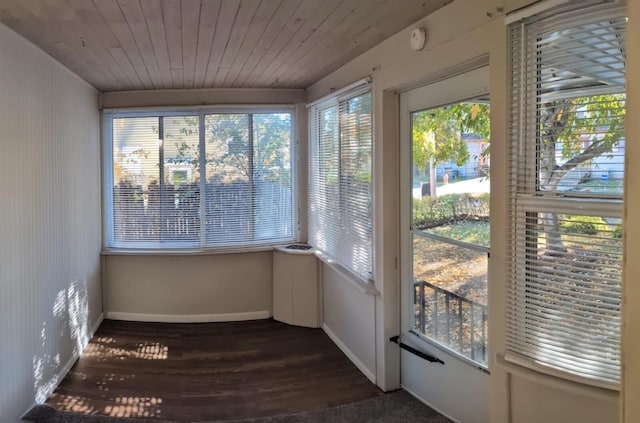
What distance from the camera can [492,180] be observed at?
2078 mm

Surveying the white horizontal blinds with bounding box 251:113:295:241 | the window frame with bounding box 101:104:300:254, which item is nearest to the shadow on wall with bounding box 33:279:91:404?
the window frame with bounding box 101:104:300:254

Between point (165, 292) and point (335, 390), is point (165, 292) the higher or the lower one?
the higher one

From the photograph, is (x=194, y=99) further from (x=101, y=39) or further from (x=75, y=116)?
(x=101, y=39)

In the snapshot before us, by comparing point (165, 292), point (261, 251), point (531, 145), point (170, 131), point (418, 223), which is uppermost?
point (170, 131)

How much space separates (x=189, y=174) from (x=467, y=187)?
10.0 feet

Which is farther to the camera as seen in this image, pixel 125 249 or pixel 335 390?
pixel 125 249

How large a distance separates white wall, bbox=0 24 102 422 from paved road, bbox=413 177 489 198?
96.4 inches

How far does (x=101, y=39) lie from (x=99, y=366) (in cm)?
244

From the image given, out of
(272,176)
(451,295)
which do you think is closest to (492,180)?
(451,295)

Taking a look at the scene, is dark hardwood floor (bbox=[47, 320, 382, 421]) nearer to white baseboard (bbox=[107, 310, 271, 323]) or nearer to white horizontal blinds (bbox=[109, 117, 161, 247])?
white baseboard (bbox=[107, 310, 271, 323])

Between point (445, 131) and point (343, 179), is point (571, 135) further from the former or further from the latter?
point (343, 179)

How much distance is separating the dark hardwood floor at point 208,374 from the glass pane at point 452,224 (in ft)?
2.74

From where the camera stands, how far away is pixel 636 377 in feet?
1.60

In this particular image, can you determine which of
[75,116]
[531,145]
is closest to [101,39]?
[75,116]
